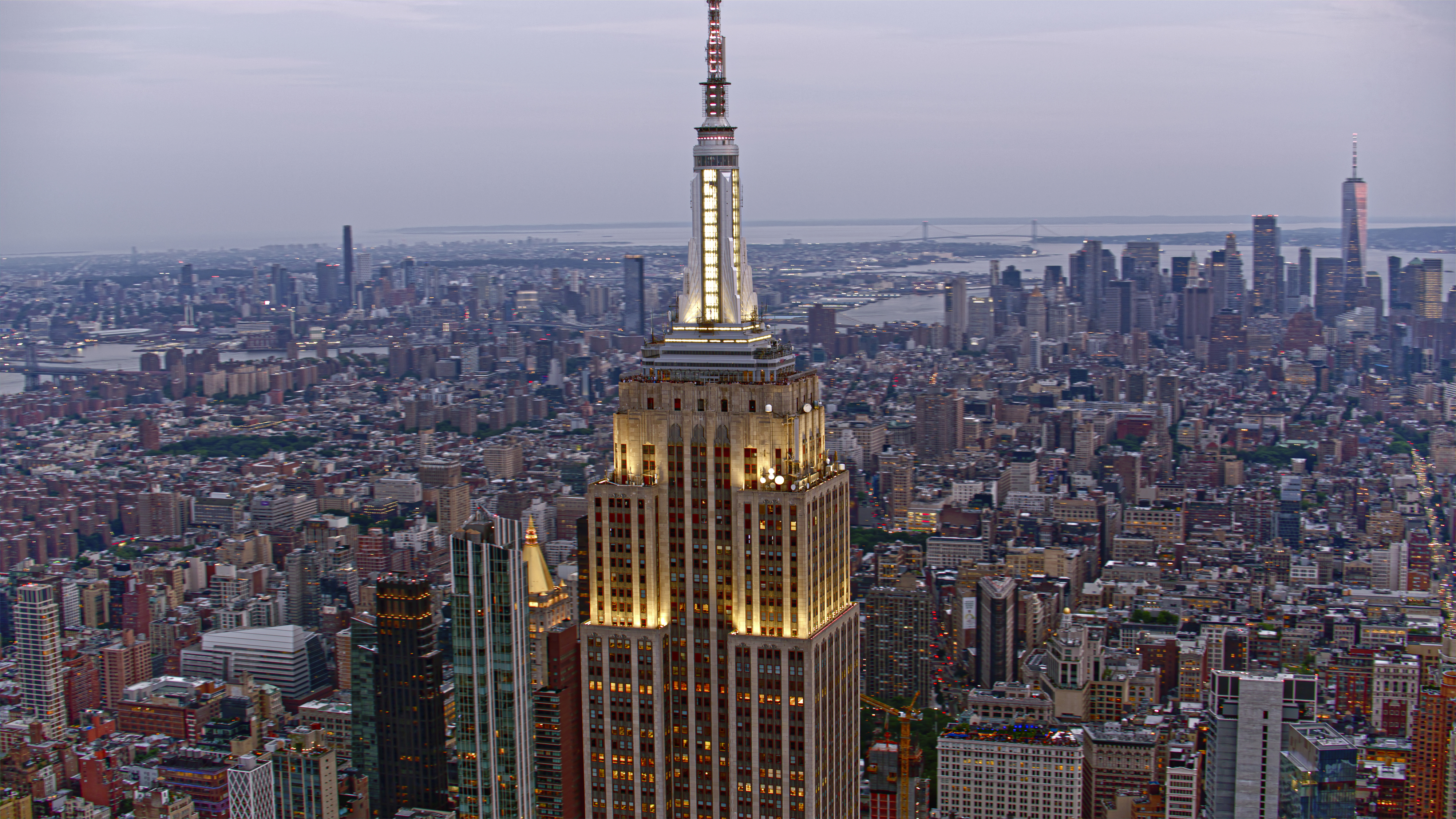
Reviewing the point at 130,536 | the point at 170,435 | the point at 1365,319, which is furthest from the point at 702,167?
the point at 1365,319

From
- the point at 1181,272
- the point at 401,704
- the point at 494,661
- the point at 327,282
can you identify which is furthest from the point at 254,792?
the point at 1181,272

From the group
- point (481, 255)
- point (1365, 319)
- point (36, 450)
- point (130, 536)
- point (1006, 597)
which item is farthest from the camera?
point (481, 255)

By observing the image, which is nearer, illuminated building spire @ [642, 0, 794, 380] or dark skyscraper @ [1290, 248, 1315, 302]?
illuminated building spire @ [642, 0, 794, 380]

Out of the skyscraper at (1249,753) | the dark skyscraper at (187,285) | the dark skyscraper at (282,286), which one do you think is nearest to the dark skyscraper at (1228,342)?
the dark skyscraper at (282,286)

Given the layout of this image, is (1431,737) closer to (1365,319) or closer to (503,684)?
(503,684)

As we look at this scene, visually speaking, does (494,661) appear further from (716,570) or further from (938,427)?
(938,427)

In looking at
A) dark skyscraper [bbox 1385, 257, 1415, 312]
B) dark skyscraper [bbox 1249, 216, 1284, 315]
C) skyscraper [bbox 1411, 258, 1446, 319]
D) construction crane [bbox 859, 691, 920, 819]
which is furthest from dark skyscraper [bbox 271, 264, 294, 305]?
construction crane [bbox 859, 691, 920, 819]

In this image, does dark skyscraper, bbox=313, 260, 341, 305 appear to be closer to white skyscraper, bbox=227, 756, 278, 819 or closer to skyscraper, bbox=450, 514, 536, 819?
white skyscraper, bbox=227, 756, 278, 819
